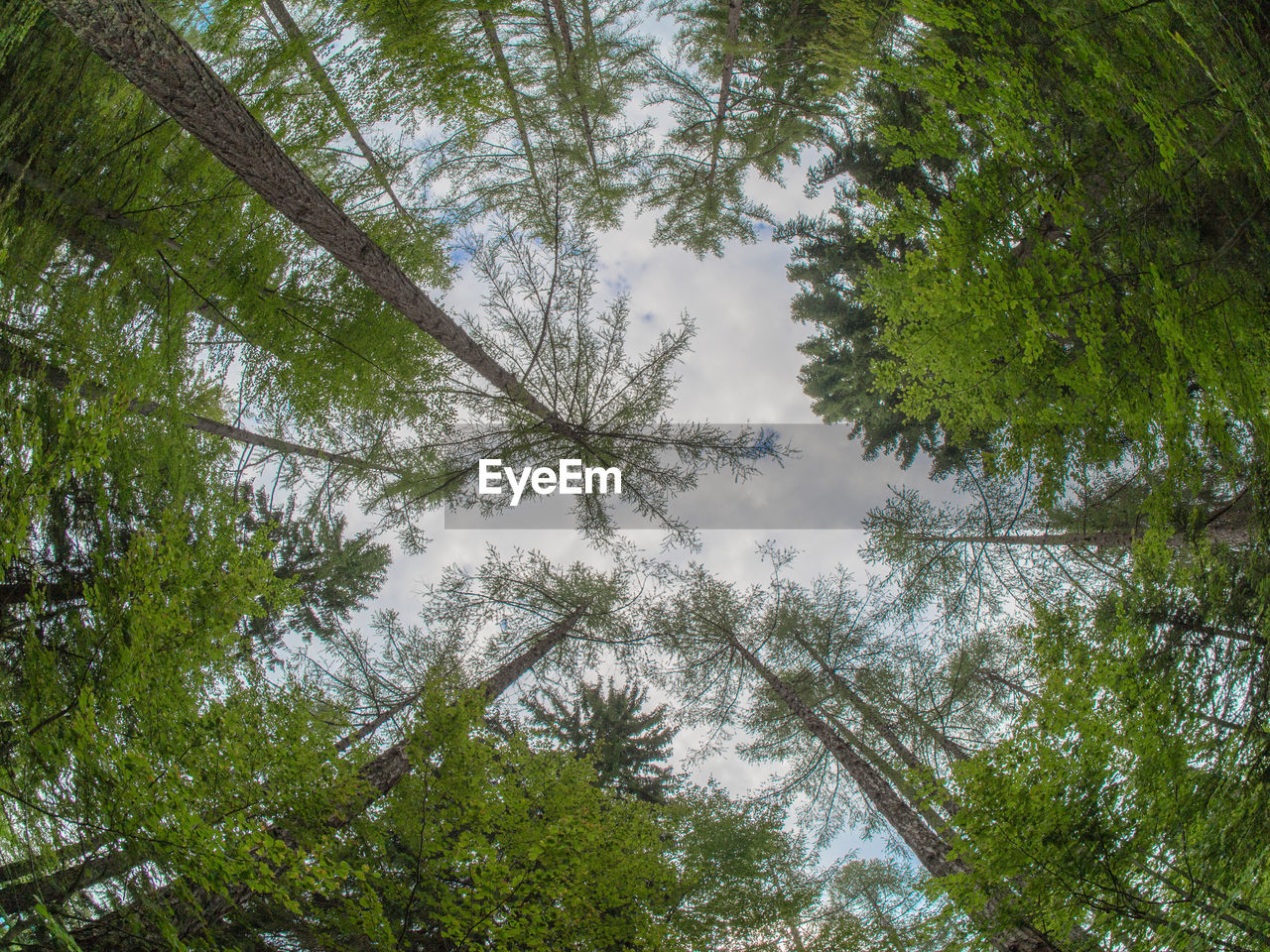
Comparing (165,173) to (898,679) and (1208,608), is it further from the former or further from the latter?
(898,679)

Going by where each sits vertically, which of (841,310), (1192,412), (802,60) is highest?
(802,60)

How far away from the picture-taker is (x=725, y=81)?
6750 millimetres

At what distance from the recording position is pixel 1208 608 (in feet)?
9.63

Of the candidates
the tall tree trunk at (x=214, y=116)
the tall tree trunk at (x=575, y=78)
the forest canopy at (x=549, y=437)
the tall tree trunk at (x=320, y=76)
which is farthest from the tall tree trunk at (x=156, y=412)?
the tall tree trunk at (x=575, y=78)

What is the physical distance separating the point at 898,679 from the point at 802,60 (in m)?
9.49

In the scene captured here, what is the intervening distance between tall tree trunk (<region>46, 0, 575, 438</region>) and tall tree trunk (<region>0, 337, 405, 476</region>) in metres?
1.67

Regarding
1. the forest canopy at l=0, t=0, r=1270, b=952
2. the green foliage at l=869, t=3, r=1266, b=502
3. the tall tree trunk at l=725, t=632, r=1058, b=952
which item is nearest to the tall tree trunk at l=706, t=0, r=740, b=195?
the forest canopy at l=0, t=0, r=1270, b=952

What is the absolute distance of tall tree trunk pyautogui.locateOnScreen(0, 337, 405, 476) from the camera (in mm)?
3121

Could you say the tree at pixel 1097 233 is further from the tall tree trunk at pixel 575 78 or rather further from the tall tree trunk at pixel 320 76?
the tall tree trunk at pixel 320 76

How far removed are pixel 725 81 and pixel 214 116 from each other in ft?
19.9

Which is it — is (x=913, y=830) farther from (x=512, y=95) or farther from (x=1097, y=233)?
(x=512, y=95)

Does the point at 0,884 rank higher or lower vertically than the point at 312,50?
lower

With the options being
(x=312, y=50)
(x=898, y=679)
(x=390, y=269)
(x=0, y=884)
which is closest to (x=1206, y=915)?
(x=0, y=884)

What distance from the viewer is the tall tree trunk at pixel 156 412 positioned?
10.2 ft
